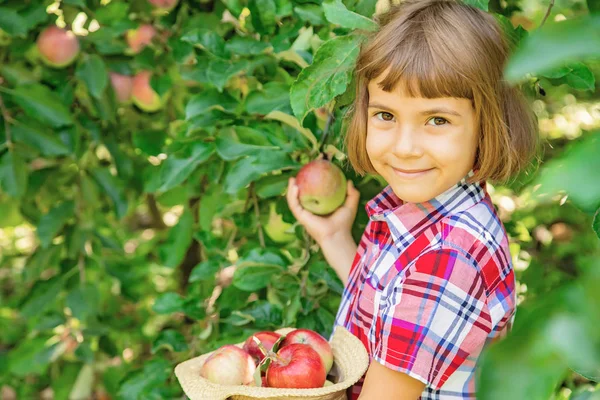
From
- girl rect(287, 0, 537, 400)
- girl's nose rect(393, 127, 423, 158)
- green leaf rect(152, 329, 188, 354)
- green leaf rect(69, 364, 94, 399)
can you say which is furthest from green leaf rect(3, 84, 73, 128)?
girl's nose rect(393, 127, 423, 158)

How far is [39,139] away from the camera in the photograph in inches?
69.5

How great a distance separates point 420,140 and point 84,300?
127 centimetres

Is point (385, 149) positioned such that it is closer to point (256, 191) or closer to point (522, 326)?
point (256, 191)

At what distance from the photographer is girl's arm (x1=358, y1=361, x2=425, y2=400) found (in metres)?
0.98

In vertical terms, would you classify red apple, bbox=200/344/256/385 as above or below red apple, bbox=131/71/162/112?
above

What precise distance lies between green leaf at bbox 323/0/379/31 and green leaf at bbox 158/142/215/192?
0.51 meters

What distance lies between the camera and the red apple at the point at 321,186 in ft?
4.34

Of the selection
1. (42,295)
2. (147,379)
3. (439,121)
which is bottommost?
(42,295)

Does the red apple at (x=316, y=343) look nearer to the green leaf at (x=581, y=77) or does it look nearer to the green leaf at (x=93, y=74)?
the green leaf at (x=581, y=77)

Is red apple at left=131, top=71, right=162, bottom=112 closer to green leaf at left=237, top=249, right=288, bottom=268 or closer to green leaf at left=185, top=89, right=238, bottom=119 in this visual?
green leaf at left=185, top=89, right=238, bottom=119

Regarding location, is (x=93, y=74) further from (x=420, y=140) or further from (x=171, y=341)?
(x=420, y=140)

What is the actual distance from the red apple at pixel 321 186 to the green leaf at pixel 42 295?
36.7 inches

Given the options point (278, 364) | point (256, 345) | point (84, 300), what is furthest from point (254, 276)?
point (84, 300)

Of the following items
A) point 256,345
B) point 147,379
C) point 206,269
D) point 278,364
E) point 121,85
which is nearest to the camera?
point 278,364
